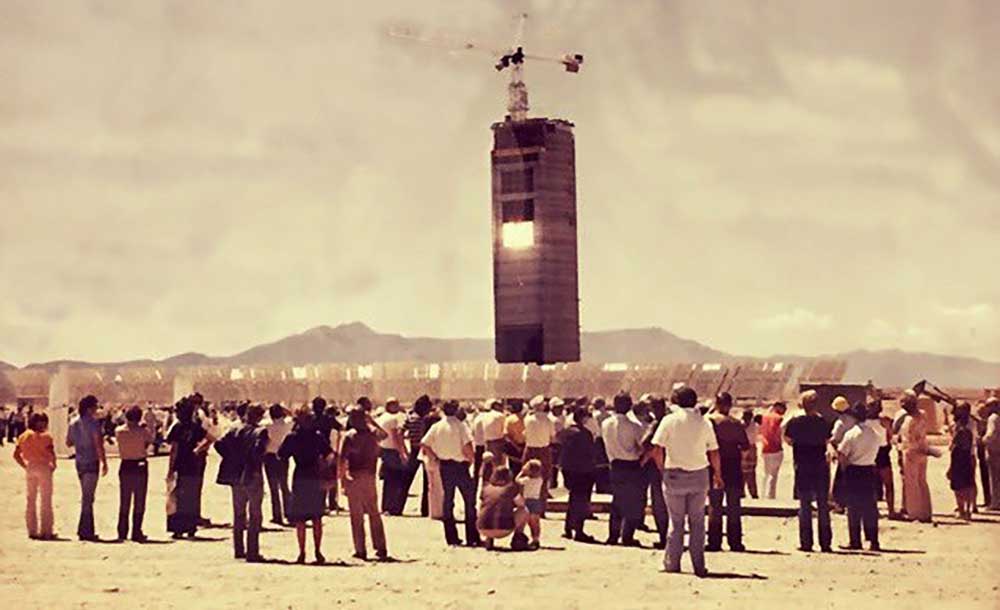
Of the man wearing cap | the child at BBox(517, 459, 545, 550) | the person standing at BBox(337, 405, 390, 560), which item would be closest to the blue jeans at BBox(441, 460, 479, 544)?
the child at BBox(517, 459, 545, 550)

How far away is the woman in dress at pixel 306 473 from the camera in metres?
16.2

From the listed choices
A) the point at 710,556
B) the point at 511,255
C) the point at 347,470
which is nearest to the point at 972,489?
the point at 710,556

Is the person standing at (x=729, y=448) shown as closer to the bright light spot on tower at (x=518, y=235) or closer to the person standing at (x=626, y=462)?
the person standing at (x=626, y=462)

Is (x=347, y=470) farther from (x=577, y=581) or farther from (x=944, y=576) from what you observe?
(x=944, y=576)

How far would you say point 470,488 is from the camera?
18.5m

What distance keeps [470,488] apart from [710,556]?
138 inches

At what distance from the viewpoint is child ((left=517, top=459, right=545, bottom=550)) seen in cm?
1808

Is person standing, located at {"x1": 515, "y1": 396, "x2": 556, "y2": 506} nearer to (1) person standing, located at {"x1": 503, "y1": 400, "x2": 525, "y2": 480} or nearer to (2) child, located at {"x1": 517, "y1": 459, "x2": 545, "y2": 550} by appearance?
(1) person standing, located at {"x1": 503, "y1": 400, "x2": 525, "y2": 480}

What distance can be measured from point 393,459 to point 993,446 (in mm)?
10104

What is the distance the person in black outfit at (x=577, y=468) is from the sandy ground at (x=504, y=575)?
1.18 feet

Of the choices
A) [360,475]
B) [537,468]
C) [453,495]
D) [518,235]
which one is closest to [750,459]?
[537,468]

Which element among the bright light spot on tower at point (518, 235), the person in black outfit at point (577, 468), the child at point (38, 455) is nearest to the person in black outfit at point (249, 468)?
the child at point (38, 455)

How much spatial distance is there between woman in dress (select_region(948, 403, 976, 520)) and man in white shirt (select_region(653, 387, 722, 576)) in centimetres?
750

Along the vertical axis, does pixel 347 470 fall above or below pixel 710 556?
above
